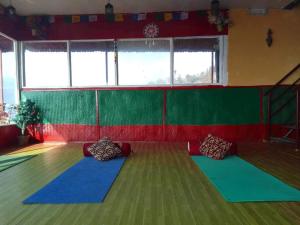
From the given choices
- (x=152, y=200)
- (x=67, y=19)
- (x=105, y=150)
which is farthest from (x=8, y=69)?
(x=152, y=200)

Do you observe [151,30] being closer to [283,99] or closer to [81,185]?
[283,99]

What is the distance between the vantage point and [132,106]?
297 inches

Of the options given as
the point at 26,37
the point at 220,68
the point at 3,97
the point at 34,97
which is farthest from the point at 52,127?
the point at 220,68

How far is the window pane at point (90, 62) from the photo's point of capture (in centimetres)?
773

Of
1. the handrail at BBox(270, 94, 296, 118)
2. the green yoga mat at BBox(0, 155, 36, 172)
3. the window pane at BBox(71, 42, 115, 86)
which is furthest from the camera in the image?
the window pane at BBox(71, 42, 115, 86)

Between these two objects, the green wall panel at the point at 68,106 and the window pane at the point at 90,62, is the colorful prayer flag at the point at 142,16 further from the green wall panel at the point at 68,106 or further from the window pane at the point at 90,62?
the green wall panel at the point at 68,106

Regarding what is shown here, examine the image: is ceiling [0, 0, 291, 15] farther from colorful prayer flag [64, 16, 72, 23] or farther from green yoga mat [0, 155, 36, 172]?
green yoga mat [0, 155, 36, 172]

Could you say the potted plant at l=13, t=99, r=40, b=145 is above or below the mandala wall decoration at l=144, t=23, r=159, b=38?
below

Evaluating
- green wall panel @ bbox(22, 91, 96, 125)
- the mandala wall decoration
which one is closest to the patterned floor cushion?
green wall panel @ bbox(22, 91, 96, 125)

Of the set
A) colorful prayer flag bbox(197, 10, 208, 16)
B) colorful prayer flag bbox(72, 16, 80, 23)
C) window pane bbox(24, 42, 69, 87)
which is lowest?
window pane bbox(24, 42, 69, 87)

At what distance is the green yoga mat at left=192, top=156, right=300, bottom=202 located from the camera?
10.6 ft

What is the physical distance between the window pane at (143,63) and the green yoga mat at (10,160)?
327 cm

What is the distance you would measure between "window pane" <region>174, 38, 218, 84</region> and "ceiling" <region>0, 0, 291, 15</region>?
2.98 ft

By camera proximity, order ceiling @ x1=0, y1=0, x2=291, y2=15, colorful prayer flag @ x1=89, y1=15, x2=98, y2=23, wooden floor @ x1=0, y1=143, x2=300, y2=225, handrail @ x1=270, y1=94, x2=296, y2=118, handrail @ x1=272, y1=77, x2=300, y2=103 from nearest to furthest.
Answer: wooden floor @ x1=0, y1=143, x2=300, y2=225, ceiling @ x1=0, y1=0, x2=291, y2=15, handrail @ x1=272, y1=77, x2=300, y2=103, handrail @ x1=270, y1=94, x2=296, y2=118, colorful prayer flag @ x1=89, y1=15, x2=98, y2=23
